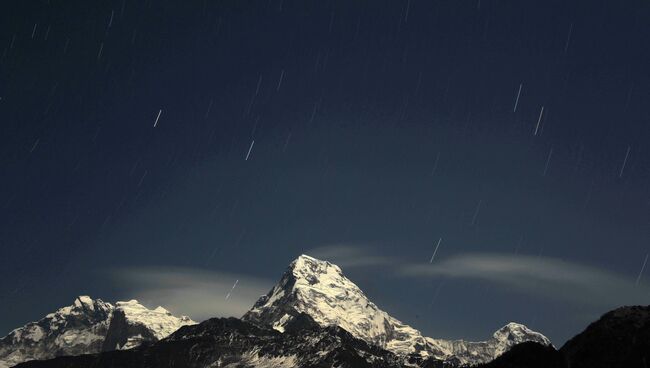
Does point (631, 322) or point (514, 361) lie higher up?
point (631, 322)

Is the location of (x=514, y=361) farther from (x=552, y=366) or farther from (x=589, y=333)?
(x=589, y=333)

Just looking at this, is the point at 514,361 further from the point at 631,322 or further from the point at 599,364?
the point at 631,322

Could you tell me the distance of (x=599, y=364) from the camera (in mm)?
97188

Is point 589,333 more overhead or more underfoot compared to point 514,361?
more overhead

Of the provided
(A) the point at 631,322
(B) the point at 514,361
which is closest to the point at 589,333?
(A) the point at 631,322

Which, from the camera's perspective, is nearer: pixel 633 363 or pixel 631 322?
pixel 633 363

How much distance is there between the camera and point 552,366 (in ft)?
330

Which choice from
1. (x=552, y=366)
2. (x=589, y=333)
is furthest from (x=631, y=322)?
(x=552, y=366)

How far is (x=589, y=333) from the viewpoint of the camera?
340 feet

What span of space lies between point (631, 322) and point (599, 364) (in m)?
9.60

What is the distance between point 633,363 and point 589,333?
10.1 m

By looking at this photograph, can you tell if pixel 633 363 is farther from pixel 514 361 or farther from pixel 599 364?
pixel 514 361

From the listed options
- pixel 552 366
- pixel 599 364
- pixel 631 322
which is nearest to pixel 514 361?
pixel 552 366

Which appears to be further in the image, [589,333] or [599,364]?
A: [589,333]
